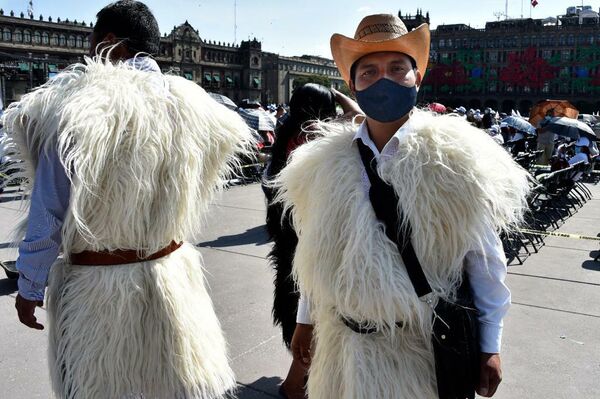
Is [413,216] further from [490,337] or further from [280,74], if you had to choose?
[280,74]

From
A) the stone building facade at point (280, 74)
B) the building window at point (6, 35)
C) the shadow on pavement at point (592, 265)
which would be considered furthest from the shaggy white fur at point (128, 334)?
the stone building facade at point (280, 74)

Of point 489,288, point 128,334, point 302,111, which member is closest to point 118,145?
point 128,334

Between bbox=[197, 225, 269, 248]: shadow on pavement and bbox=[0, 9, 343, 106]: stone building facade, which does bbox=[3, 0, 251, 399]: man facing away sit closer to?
bbox=[197, 225, 269, 248]: shadow on pavement

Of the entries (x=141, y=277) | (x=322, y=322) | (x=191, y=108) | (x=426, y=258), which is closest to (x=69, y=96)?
(x=191, y=108)

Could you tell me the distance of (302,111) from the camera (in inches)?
120

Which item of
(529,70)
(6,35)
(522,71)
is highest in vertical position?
(6,35)

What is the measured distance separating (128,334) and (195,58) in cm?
11035

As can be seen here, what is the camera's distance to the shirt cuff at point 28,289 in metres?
1.92

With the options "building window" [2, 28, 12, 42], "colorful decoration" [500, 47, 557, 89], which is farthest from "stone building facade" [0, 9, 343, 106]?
"colorful decoration" [500, 47, 557, 89]

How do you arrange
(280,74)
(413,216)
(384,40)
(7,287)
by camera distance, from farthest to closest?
1. (280,74)
2. (7,287)
3. (384,40)
4. (413,216)

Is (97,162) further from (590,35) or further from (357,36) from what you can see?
(590,35)

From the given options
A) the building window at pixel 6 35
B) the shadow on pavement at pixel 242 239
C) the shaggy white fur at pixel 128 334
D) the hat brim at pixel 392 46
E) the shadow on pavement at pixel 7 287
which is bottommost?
the shadow on pavement at pixel 7 287

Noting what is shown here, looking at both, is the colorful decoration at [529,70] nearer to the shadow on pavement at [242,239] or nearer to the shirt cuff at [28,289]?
the shadow on pavement at [242,239]

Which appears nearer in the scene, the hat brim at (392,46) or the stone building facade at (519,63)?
the hat brim at (392,46)
